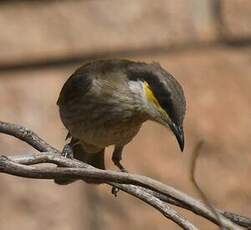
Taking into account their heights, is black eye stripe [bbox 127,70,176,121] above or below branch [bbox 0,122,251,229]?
below

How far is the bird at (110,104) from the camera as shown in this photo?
195 cm

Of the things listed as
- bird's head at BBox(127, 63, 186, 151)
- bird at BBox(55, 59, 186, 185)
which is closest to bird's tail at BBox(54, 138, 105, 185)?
bird at BBox(55, 59, 186, 185)

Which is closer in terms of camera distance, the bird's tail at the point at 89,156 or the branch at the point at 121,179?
the branch at the point at 121,179

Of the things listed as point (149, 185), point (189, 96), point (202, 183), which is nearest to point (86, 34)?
point (189, 96)

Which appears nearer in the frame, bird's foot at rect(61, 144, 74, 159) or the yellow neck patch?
the yellow neck patch

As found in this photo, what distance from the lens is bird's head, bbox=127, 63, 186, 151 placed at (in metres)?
1.84

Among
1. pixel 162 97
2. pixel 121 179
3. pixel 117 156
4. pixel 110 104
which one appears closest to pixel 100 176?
pixel 121 179

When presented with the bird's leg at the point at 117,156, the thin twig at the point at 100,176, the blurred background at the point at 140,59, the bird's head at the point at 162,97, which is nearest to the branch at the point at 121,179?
the thin twig at the point at 100,176

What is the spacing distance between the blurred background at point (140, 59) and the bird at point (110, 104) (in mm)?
286

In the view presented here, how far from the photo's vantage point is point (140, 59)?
2.46 meters

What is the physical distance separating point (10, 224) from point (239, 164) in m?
0.61

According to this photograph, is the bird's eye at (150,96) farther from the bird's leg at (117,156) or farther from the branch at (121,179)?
the branch at (121,179)

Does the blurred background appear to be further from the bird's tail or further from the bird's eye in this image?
the bird's eye

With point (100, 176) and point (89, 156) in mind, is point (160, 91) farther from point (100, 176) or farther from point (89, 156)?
point (100, 176)
